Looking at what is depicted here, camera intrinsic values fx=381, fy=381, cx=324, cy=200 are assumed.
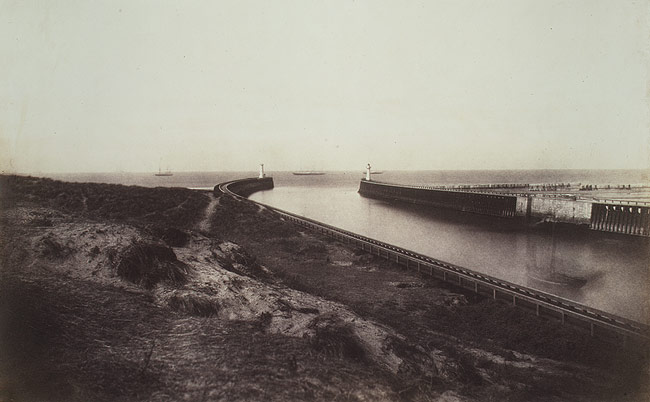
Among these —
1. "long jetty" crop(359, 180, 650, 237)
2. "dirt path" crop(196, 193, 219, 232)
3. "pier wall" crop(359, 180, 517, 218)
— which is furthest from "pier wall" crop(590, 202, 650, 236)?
"dirt path" crop(196, 193, 219, 232)

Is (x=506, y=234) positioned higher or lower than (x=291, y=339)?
lower

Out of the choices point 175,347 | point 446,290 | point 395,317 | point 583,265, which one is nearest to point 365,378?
point 175,347

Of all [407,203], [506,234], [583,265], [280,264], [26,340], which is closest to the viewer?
[26,340]

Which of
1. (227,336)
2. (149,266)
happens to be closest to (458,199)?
(149,266)

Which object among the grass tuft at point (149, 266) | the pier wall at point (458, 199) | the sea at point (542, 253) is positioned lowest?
the sea at point (542, 253)

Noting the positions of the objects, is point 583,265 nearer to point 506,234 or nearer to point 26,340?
point 506,234

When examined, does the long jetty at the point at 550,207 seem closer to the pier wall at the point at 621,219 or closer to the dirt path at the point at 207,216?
the pier wall at the point at 621,219

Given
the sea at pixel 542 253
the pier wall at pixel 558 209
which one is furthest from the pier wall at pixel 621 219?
→ the pier wall at pixel 558 209
